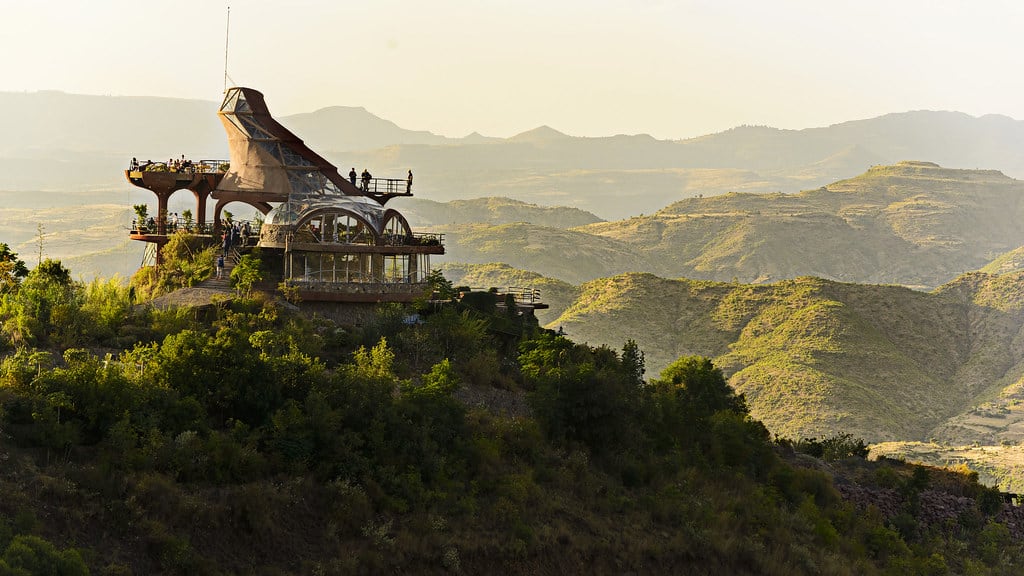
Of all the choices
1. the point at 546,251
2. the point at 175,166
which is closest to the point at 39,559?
the point at 175,166

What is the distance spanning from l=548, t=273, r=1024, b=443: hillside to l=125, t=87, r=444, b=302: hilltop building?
38.9 meters

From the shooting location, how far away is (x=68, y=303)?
92.5 feet

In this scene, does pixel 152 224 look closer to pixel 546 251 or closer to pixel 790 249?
pixel 546 251

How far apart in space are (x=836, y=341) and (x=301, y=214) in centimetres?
5935

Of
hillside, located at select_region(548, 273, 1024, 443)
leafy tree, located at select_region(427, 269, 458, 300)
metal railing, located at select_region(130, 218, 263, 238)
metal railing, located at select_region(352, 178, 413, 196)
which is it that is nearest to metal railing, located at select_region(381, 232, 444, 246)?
leafy tree, located at select_region(427, 269, 458, 300)

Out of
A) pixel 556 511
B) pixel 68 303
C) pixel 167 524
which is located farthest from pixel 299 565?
pixel 68 303

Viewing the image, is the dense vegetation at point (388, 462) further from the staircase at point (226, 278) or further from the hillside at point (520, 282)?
the hillside at point (520, 282)

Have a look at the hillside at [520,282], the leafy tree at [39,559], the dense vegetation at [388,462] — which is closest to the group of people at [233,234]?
the dense vegetation at [388,462]

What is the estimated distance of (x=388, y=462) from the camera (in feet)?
74.9

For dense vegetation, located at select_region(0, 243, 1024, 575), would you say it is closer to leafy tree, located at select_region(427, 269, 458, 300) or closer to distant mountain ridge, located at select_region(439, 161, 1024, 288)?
leafy tree, located at select_region(427, 269, 458, 300)

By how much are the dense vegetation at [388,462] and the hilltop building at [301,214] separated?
195cm

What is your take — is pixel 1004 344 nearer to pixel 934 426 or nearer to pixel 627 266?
pixel 934 426

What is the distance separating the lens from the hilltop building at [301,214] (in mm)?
35406

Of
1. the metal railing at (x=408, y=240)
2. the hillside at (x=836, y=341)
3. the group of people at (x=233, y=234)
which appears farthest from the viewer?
the hillside at (x=836, y=341)
